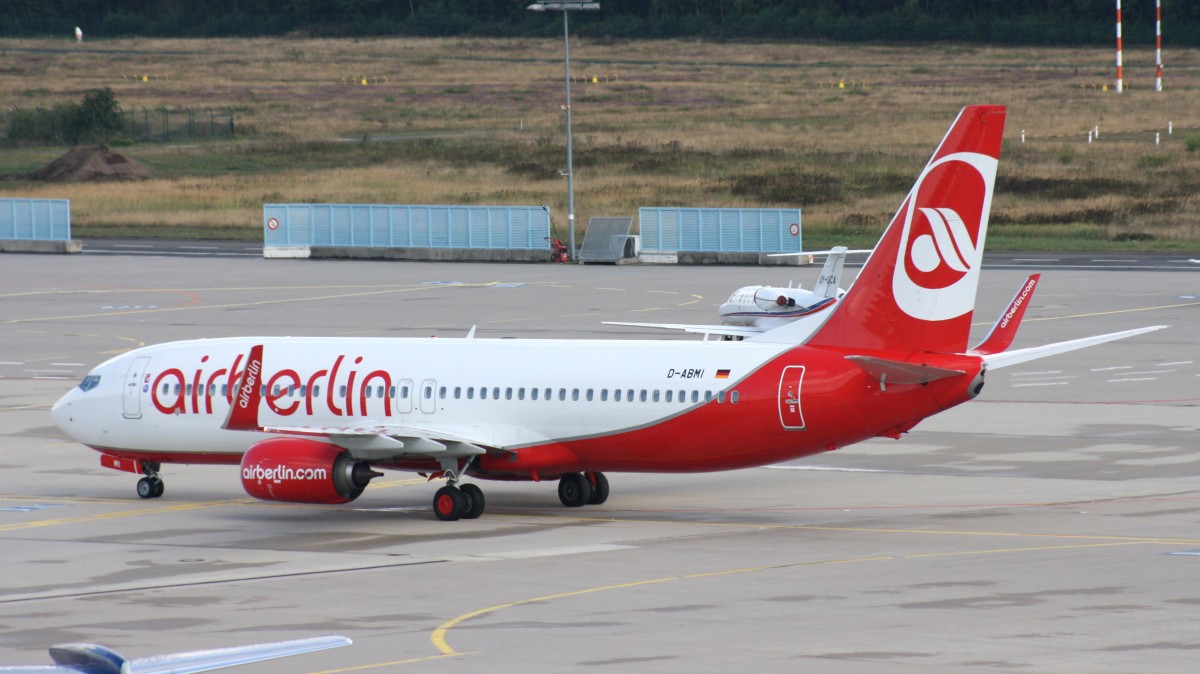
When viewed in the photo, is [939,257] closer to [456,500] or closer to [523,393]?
[523,393]

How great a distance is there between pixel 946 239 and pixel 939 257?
37 cm

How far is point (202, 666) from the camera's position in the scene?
10.6 meters

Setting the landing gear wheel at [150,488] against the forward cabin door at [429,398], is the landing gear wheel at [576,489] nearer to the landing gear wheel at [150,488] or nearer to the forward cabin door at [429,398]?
the forward cabin door at [429,398]

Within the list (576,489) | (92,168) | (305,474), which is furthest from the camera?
(92,168)

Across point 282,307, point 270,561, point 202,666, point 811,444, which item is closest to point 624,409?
point 811,444

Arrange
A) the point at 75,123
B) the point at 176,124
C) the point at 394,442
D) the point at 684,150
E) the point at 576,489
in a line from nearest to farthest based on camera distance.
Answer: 1. the point at 394,442
2. the point at 576,489
3. the point at 684,150
4. the point at 75,123
5. the point at 176,124

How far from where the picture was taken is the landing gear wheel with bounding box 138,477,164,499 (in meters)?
37.3

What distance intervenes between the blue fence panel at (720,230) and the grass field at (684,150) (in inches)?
192

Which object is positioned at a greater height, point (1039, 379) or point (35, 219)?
point (35, 219)

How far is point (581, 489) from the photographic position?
34.8 meters

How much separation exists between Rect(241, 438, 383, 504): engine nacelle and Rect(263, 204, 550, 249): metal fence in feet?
207

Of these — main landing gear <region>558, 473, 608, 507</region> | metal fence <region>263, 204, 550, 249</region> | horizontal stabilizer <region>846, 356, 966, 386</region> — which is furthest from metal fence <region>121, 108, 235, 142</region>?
horizontal stabilizer <region>846, 356, 966, 386</region>

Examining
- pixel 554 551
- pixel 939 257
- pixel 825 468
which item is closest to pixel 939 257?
pixel 939 257

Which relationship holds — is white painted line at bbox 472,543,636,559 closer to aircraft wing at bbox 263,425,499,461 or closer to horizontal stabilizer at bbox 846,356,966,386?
aircraft wing at bbox 263,425,499,461
